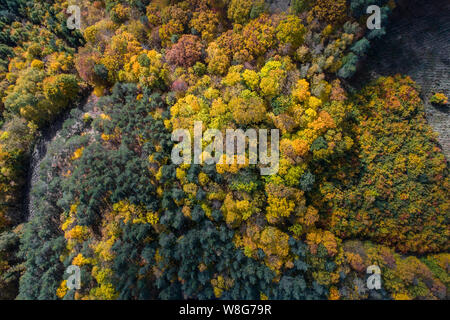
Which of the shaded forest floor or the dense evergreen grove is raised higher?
the shaded forest floor

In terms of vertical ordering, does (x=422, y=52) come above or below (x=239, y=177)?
above

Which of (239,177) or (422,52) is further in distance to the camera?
(422,52)

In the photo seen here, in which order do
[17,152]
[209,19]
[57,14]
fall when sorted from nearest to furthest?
[209,19]
[17,152]
[57,14]

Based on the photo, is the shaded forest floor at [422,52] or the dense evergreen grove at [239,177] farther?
the shaded forest floor at [422,52]

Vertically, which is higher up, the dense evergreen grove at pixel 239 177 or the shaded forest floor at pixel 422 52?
the shaded forest floor at pixel 422 52

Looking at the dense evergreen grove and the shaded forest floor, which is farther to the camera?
the shaded forest floor

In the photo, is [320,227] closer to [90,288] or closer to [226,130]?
[226,130]
